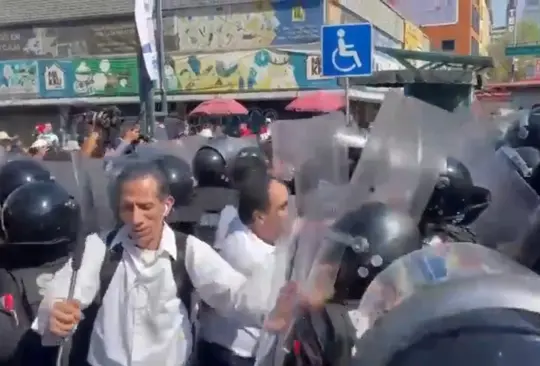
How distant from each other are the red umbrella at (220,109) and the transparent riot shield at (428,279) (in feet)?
79.3

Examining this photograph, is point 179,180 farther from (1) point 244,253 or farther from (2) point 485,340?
(2) point 485,340

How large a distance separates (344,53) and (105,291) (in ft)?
23.8

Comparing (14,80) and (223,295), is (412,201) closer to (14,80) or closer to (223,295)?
(223,295)

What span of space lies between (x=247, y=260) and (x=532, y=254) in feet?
4.87

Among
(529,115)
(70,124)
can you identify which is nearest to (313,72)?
(70,124)

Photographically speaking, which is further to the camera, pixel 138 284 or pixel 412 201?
pixel 138 284

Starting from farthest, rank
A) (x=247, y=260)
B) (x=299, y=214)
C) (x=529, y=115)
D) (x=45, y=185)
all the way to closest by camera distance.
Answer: (x=529, y=115), (x=45, y=185), (x=247, y=260), (x=299, y=214)

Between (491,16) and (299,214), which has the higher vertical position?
(491,16)

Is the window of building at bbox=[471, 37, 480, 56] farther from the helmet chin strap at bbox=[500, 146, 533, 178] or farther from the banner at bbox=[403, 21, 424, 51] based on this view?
the helmet chin strap at bbox=[500, 146, 533, 178]

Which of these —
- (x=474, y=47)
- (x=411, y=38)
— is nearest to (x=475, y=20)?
(x=474, y=47)

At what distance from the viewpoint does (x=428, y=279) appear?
1756 millimetres

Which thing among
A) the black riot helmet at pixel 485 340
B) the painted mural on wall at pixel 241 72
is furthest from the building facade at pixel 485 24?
the black riot helmet at pixel 485 340

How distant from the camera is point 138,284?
336cm

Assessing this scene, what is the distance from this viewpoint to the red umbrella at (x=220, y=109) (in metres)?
26.2
